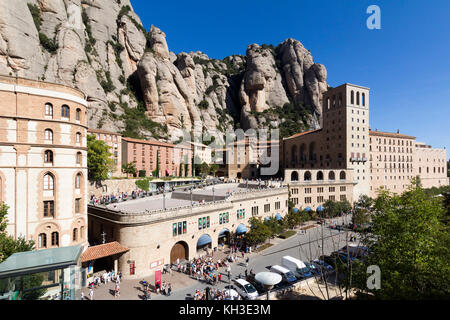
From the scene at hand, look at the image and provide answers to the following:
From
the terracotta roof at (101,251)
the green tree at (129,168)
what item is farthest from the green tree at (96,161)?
the terracotta roof at (101,251)

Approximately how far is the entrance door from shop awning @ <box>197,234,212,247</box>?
2.28 meters

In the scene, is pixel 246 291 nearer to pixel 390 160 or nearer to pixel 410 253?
pixel 410 253

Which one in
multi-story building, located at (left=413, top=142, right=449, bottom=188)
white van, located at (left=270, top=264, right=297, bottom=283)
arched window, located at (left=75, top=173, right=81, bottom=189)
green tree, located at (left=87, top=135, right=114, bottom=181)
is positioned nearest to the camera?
white van, located at (left=270, top=264, right=297, bottom=283)

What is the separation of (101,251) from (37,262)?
21.2m

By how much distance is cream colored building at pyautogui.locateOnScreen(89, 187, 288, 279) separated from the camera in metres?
26.3

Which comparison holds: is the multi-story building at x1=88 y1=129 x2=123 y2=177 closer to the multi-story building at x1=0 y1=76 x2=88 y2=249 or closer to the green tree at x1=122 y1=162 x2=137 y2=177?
the green tree at x1=122 y1=162 x2=137 y2=177

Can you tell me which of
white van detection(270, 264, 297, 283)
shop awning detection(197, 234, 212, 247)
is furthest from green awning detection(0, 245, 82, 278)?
shop awning detection(197, 234, 212, 247)

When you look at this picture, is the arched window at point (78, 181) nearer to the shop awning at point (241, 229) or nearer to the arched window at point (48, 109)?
the arched window at point (48, 109)

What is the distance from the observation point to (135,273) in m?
26.2

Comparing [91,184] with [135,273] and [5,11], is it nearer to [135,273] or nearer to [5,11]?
[135,273]

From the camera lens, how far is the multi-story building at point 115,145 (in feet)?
216
